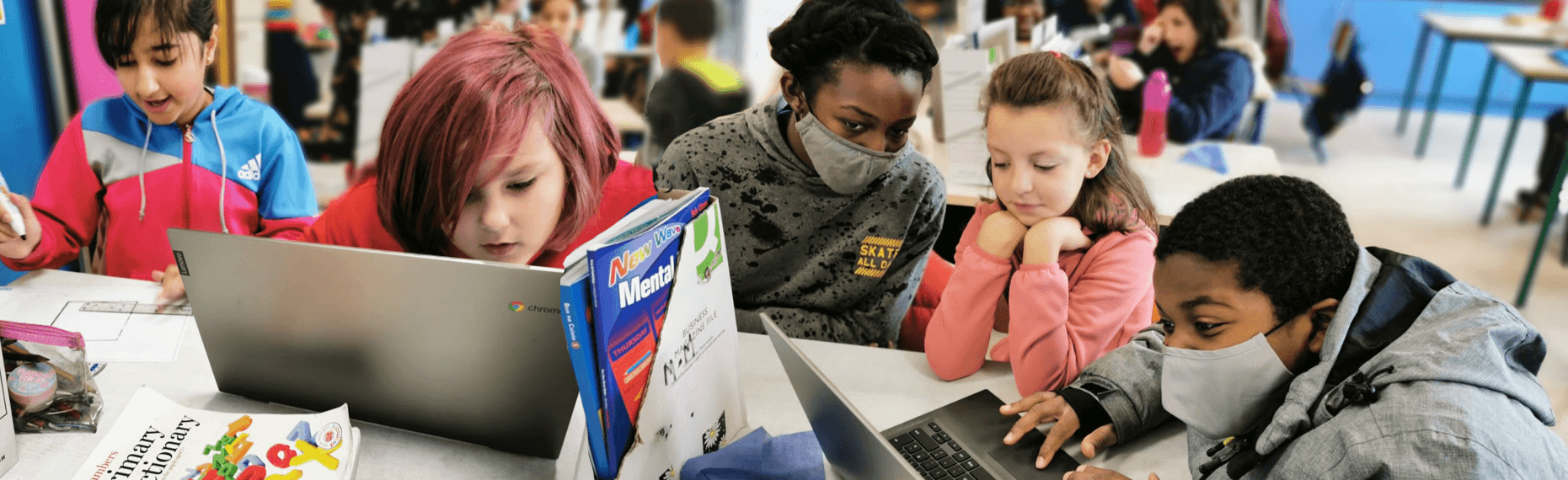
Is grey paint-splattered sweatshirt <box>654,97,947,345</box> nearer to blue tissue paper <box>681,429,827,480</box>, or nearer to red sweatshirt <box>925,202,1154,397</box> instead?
red sweatshirt <box>925,202,1154,397</box>

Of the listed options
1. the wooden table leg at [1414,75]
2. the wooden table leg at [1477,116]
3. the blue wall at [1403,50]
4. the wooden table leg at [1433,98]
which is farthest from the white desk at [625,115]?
the wooden table leg at [1414,75]

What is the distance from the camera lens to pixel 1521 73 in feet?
13.3

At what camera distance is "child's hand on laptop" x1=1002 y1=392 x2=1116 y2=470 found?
1.18 m

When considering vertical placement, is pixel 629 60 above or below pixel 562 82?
below

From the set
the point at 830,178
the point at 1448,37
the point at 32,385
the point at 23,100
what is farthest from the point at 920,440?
the point at 1448,37

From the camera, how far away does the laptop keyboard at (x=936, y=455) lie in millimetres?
1132

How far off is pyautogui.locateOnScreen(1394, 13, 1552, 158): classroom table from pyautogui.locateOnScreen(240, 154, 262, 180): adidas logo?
Result: 5.54m

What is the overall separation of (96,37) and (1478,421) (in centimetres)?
190

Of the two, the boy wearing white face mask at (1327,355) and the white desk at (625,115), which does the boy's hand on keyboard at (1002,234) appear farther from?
the white desk at (625,115)

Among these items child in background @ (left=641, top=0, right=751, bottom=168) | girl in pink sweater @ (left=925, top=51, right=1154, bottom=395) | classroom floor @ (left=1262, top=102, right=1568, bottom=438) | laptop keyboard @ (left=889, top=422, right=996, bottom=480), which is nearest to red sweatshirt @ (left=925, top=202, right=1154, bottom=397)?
girl in pink sweater @ (left=925, top=51, right=1154, bottom=395)

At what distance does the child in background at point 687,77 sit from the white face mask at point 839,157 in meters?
0.95

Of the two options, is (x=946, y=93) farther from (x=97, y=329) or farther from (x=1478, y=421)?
(x=97, y=329)

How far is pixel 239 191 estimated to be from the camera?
1759 mm

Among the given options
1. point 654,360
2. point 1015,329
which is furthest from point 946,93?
point 654,360
